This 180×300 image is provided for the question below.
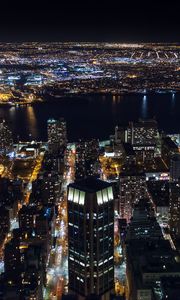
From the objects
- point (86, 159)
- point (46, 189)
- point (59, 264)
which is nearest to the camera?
point (59, 264)

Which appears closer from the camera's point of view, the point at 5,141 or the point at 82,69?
the point at 5,141

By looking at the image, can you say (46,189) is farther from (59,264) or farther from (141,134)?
(141,134)

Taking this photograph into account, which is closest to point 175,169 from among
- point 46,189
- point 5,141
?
point 46,189

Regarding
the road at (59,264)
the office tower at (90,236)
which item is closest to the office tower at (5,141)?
the road at (59,264)

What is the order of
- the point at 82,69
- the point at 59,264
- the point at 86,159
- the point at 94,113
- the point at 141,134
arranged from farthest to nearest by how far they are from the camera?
the point at 82,69 → the point at 94,113 → the point at 141,134 → the point at 86,159 → the point at 59,264

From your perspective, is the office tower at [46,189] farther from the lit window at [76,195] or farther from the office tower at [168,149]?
the lit window at [76,195]

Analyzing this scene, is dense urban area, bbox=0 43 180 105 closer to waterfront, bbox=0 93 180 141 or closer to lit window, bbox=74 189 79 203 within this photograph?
waterfront, bbox=0 93 180 141

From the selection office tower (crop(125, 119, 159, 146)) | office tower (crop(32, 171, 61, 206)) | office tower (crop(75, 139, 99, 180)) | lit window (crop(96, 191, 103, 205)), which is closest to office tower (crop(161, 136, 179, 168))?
office tower (crop(125, 119, 159, 146))

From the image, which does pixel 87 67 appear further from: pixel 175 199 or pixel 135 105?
pixel 175 199
